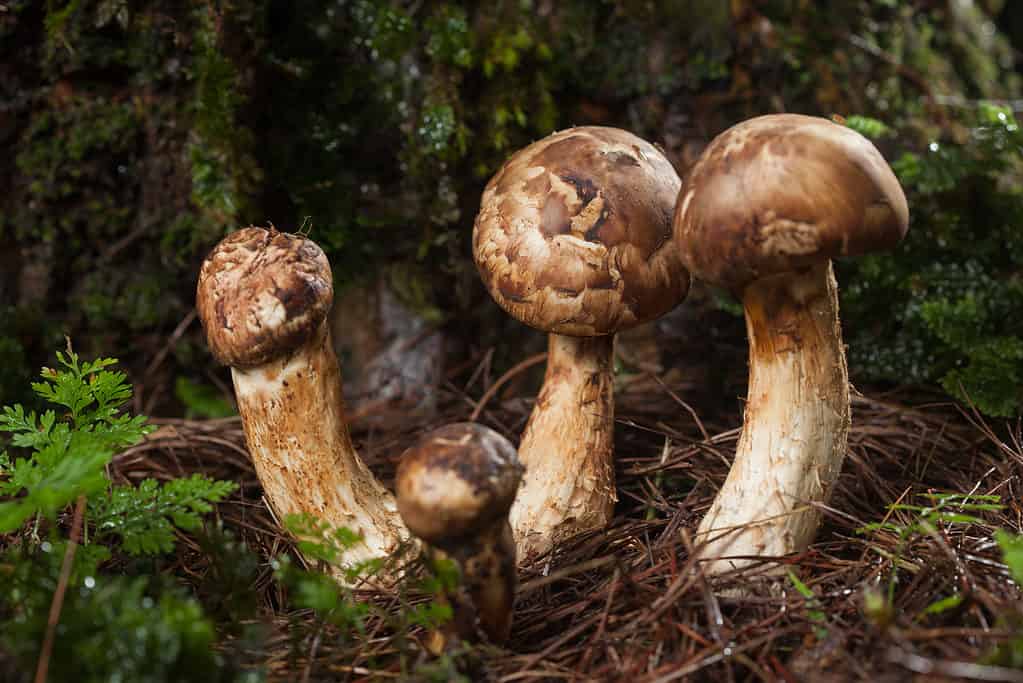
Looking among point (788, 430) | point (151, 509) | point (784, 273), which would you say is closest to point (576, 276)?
point (784, 273)

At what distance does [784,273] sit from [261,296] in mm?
1389

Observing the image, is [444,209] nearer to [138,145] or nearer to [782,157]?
[138,145]

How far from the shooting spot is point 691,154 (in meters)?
3.44

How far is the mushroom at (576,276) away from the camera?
2.25 metres

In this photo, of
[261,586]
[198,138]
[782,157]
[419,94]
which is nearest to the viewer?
[782,157]

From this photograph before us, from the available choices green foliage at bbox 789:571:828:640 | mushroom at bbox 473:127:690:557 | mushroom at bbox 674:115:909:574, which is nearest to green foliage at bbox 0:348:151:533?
→ mushroom at bbox 473:127:690:557

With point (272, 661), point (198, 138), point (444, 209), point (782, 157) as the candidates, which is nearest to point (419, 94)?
point (444, 209)

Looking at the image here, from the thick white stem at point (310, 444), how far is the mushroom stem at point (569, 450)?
1.43 feet

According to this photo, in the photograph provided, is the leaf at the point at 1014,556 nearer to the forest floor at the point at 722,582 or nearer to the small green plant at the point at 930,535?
the small green plant at the point at 930,535

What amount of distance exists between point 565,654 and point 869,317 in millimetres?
1958

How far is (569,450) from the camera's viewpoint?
8.28 feet

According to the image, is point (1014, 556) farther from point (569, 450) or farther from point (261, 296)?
point (261, 296)

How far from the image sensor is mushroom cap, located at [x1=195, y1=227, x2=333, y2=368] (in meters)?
2.12

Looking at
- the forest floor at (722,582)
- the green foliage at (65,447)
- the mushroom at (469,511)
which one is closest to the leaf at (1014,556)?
the forest floor at (722,582)
